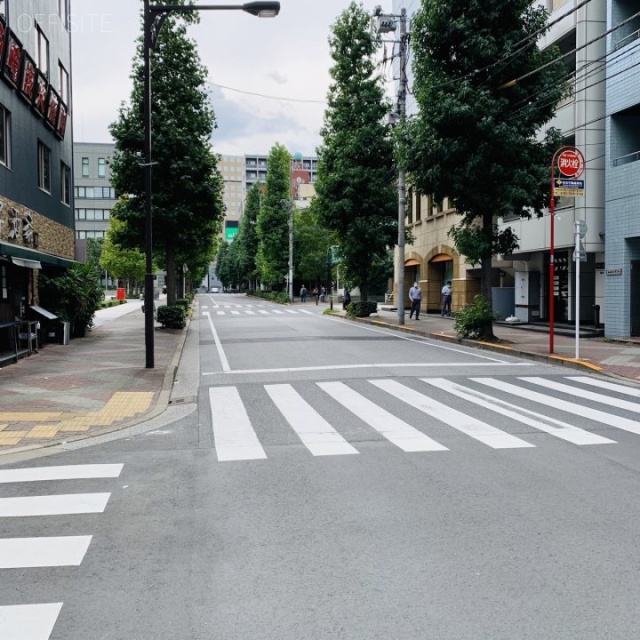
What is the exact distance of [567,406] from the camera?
10266mm

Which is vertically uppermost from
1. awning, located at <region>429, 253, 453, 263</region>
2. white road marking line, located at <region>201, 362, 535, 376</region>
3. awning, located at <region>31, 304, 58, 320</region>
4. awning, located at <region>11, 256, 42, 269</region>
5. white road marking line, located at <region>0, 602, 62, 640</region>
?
awning, located at <region>429, 253, 453, 263</region>

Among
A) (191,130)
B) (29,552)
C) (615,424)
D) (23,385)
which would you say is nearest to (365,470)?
(29,552)

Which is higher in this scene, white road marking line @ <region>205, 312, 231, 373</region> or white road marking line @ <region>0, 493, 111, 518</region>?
white road marking line @ <region>205, 312, 231, 373</region>

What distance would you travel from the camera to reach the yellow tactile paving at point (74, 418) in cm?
858

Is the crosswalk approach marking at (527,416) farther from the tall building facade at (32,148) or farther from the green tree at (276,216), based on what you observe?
the green tree at (276,216)

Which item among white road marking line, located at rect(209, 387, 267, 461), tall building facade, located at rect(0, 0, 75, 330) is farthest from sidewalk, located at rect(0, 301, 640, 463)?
tall building facade, located at rect(0, 0, 75, 330)

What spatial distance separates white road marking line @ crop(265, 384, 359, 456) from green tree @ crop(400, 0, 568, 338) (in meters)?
10.6

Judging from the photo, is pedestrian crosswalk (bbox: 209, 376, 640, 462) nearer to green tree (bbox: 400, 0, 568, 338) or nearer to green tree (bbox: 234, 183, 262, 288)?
green tree (bbox: 400, 0, 568, 338)

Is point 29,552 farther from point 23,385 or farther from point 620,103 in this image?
point 620,103

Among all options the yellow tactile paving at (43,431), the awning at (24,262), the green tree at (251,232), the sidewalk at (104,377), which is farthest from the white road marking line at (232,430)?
the green tree at (251,232)

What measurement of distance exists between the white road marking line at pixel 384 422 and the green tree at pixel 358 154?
948 inches

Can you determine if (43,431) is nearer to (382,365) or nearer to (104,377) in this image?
(104,377)

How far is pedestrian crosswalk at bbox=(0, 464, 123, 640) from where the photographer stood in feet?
12.3

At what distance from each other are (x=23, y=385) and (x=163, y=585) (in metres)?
9.19
